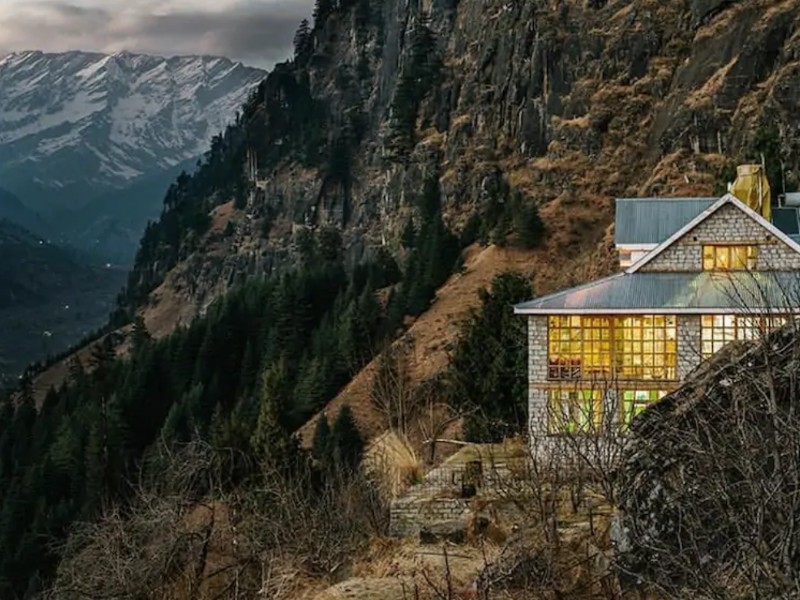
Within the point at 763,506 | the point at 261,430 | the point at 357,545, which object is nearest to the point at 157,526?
the point at 357,545

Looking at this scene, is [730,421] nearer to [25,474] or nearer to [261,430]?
[261,430]

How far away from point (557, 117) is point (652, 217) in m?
52.4

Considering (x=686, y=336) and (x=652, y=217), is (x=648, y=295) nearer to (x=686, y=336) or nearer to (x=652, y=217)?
(x=686, y=336)

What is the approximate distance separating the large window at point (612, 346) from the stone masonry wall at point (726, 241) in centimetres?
228

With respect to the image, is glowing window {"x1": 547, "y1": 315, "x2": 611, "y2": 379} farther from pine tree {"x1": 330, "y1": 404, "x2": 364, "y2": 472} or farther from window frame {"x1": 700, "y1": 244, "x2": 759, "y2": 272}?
pine tree {"x1": 330, "y1": 404, "x2": 364, "y2": 472}

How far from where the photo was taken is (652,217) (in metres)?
40.7

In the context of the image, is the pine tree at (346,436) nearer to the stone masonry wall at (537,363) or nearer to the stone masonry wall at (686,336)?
the stone masonry wall at (537,363)

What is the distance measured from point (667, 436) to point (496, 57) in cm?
9691

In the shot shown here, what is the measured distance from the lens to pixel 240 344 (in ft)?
316

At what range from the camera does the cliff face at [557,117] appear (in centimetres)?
7269

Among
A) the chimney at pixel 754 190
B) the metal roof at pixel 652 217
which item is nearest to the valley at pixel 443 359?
the metal roof at pixel 652 217

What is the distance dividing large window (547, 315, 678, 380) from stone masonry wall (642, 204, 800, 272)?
2284 millimetres

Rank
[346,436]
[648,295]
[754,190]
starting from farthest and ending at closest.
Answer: [346,436] < [754,190] < [648,295]

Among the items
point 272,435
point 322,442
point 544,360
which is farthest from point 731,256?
point 322,442
